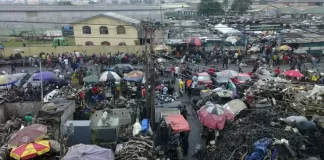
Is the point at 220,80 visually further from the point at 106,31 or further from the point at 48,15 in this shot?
the point at 48,15

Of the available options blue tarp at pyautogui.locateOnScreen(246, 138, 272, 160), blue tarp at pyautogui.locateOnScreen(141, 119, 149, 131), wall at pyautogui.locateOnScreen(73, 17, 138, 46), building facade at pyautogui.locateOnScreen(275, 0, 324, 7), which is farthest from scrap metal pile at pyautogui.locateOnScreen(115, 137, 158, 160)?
building facade at pyautogui.locateOnScreen(275, 0, 324, 7)

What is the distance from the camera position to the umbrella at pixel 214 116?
13.1 m

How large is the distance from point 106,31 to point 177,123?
2353 cm

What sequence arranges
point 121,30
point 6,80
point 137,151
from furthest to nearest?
point 121,30 < point 6,80 < point 137,151

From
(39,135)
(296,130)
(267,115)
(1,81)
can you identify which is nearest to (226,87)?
(267,115)

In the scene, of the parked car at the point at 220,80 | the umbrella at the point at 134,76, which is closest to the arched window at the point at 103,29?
the umbrella at the point at 134,76

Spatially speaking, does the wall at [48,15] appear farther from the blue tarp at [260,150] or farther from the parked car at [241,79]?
the blue tarp at [260,150]

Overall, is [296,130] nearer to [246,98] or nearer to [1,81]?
[246,98]

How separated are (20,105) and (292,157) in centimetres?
1305

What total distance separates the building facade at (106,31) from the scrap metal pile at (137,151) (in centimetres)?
2320

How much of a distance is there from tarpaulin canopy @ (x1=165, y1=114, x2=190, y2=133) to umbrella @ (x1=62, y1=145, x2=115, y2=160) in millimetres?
3456

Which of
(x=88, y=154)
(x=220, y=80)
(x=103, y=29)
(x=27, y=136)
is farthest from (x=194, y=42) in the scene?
(x=88, y=154)

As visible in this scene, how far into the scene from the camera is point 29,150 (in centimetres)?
1005

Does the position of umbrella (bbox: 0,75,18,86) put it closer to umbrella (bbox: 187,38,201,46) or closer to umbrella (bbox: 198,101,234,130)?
umbrella (bbox: 198,101,234,130)
